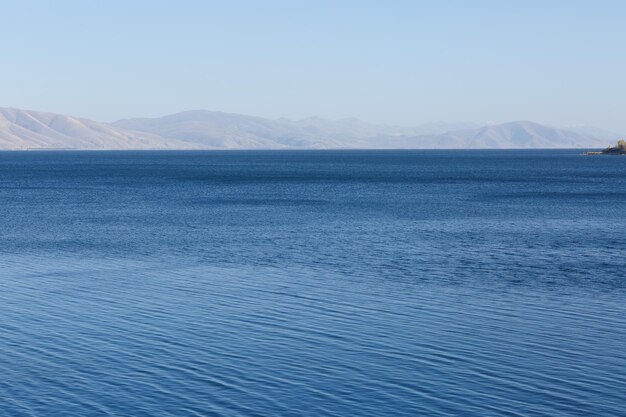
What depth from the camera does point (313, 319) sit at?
39.2 metres

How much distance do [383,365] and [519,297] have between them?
1512cm

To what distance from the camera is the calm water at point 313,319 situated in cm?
2841

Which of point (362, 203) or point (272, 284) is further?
point (362, 203)

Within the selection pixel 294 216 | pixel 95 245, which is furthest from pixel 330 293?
pixel 294 216

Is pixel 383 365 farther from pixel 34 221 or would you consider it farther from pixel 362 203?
pixel 362 203

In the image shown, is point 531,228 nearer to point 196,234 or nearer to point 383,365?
point 196,234

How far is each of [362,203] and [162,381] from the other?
276ft

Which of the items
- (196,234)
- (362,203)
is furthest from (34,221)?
(362,203)

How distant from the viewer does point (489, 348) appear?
34219 mm

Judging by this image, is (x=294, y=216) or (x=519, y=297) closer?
(x=519, y=297)

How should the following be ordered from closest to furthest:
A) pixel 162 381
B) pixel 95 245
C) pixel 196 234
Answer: pixel 162 381
pixel 95 245
pixel 196 234

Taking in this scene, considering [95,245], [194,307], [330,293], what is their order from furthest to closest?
[95,245] → [330,293] → [194,307]

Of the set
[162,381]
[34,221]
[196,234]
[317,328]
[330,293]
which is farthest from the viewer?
[34,221]

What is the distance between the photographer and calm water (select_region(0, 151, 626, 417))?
1118 inches
